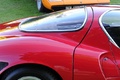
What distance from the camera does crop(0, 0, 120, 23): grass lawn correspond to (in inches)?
303

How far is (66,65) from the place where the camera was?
3133mm

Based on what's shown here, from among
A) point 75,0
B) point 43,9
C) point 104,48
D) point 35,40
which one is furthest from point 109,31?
point 43,9

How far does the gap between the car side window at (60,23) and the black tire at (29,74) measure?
1.63 ft

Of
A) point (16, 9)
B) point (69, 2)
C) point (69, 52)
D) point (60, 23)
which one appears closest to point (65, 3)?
point (69, 2)

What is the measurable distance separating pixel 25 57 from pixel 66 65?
0.44 m

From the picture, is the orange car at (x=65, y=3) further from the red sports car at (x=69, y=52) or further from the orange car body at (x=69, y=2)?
the red sports car at (x=69, y=52)

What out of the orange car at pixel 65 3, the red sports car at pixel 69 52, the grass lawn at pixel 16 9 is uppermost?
the red sports car at pixel 69 52

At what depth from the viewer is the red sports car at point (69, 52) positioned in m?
3.13

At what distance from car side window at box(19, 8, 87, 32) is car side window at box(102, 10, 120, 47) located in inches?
9.3

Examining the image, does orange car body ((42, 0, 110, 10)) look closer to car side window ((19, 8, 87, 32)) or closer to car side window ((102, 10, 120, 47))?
car side window ((19, 8, 87, 32))

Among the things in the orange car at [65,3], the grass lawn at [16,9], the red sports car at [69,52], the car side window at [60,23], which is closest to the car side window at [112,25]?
the red sports car at [69,52]

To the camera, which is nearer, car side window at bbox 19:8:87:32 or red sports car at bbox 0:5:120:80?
red sports car at bbox 0:5:120:80

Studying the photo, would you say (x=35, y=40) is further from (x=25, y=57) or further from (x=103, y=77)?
(x=103, y=77)

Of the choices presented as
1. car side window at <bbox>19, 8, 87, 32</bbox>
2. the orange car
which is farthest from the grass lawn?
car side window at <bbox>19, 8, 87, 32</bbox>
